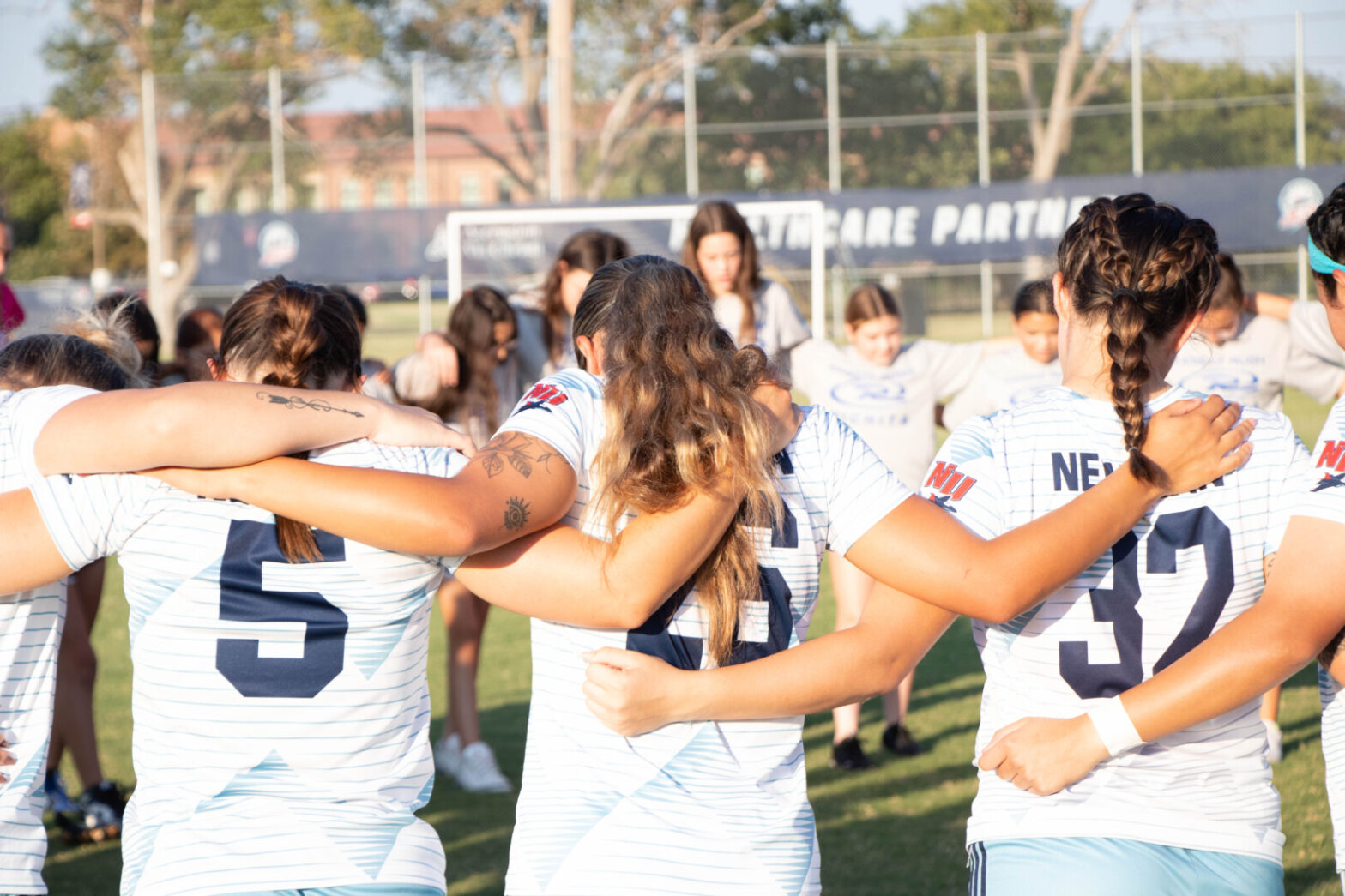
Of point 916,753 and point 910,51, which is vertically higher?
point 910,51

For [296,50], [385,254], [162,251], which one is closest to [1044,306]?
[385,254]

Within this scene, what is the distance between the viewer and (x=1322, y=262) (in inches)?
79.5

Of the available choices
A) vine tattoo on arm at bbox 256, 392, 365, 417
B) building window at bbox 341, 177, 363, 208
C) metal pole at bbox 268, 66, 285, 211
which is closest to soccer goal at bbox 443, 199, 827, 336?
building window at bbox 341, 177, 363, 208

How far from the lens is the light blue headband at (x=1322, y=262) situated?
1.99 metres

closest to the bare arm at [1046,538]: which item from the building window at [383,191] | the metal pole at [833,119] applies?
the metal pole at [833,119]

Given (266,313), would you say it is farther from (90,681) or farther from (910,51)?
(910,51)

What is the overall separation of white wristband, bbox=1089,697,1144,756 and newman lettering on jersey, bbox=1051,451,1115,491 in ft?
1.09

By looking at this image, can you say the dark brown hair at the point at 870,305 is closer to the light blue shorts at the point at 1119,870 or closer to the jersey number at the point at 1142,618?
the jersey number at the point at 1142,618

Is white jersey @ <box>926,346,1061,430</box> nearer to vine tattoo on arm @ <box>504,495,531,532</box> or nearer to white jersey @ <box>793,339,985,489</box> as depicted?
white jersey @ <box>793,339,985,489</box>

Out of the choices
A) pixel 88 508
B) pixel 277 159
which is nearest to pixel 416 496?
pixel 88 508

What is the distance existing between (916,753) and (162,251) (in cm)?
1890

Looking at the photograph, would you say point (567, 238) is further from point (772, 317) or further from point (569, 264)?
point (569, 264)

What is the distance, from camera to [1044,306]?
5531 millimetres

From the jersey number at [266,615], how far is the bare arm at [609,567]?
26 centimetres
